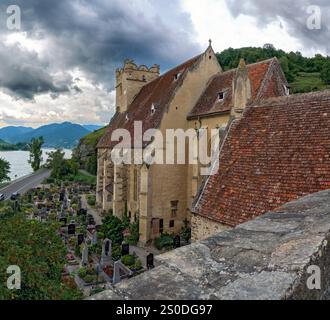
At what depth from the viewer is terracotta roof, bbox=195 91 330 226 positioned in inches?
369

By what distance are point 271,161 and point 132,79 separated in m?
29.5

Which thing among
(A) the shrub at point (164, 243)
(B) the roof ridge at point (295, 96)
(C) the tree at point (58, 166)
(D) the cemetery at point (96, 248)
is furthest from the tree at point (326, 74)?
(B) the roof ridge at point (295, 96)

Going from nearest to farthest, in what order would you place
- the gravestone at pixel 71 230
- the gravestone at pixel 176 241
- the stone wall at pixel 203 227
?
the stone wall at pixel 203 227
the gravestone at pixel 176 241
the gravestone at pixel 71 230

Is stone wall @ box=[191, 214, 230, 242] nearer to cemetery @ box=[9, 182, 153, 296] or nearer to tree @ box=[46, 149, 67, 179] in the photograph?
cemetery @ box=[9, 182, 153, 296]

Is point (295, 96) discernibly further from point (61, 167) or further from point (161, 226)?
point (61, 167)

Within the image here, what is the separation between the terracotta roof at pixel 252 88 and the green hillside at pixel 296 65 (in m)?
47.6

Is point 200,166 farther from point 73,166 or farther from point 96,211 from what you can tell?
point 73,166

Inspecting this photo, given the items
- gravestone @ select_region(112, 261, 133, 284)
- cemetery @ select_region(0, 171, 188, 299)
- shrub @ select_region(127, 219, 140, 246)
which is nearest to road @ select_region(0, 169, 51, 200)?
cemetery @ select_region(0, 171, 188, 299)

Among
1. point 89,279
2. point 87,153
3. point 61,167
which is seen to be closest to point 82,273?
point 89,279

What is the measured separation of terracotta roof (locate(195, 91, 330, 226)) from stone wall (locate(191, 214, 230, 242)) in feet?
0.81

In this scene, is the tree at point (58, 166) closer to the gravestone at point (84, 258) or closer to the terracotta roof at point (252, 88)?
the gravestone at point (84, 258)

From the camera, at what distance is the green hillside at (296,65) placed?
73500 millimetres

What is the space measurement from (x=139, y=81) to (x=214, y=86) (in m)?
15.7
